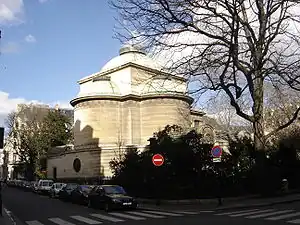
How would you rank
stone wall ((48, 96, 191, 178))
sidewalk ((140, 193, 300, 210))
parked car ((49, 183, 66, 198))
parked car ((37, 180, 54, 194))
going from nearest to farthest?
sidewalk ((140, 193, 300, 210)), parked car ((49, 183, 66, 198)), parked car ((37, 180, 54, 194)), stone wall ((48, 96, 191, 178))

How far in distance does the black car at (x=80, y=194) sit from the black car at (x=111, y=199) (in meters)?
3.98

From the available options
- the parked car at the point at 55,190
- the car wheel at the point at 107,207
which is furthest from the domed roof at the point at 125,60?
the car wheel at the point at 107,207

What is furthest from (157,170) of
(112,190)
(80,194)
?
(80,194)

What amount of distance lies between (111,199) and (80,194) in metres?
8.92

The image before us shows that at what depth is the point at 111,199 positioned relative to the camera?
24234 millimetres

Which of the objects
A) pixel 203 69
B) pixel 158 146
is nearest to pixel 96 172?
pixel 158 146

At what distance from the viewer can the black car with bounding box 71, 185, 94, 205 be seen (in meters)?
31.6

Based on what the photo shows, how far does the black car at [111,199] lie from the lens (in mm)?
24000

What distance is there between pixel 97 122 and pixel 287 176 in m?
34.1

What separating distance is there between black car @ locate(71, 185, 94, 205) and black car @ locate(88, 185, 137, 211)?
398 cm

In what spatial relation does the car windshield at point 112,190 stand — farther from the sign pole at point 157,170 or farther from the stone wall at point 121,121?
the stone wall at point 121,121

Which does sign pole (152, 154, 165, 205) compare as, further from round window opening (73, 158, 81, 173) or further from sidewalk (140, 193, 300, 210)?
round window opening (73, 158, 81, 173)

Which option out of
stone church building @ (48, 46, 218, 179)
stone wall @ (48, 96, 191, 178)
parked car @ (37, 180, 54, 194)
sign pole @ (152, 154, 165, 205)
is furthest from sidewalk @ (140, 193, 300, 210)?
stone wall @ (48, 96, 191, 178)

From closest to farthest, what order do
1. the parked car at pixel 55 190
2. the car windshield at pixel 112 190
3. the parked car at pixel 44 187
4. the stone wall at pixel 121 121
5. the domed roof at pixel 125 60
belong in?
the car windshield at pixel 112 190
the parked car at pixel 55 190
the parked car at pixel 44 187
the stone wall at pixel 121 121
the domed roof at pixel 125 60
